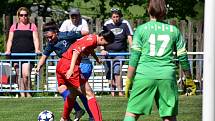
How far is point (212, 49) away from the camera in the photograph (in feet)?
23.8

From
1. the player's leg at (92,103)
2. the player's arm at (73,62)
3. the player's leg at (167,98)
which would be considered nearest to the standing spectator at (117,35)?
the player's leg at (92,103)

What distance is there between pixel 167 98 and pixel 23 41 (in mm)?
8654

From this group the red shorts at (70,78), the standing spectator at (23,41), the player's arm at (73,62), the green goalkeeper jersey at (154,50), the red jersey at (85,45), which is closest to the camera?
the green goalkeeper jersey at (154,50)

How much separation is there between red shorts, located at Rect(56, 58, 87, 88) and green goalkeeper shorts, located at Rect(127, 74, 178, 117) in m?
2.45

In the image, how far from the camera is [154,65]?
8.77 metres

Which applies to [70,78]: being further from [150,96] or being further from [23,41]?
[23,41]

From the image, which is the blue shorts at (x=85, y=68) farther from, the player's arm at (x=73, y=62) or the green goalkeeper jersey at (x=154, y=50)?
the green goalkeeper jersey at (x=154, y=50)

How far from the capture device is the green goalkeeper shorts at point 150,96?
28.7 feet

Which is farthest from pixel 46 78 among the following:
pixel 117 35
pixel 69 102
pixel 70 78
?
pixel 70 78

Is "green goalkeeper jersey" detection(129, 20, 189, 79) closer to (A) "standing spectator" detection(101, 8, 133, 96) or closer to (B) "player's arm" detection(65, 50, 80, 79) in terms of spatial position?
(B) "player's arm" detection(65, 50, 80, 79)

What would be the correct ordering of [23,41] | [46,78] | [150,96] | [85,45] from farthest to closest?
[46,78]
[23,41]
[85,45]
[150,96]

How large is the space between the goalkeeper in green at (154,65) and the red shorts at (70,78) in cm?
244

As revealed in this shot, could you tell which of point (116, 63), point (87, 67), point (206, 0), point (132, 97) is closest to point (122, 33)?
point (116, 63)

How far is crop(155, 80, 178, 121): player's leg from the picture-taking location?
8.78 metres
